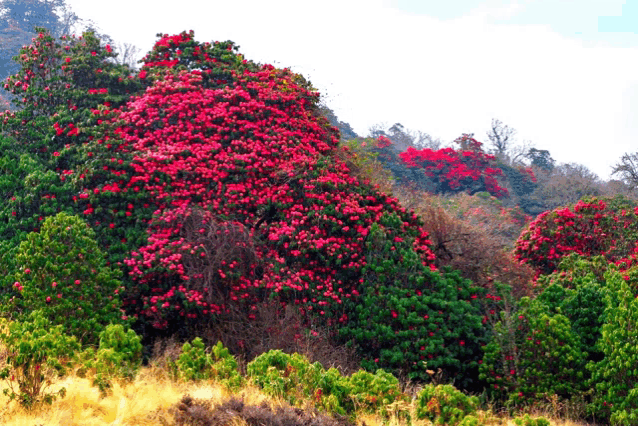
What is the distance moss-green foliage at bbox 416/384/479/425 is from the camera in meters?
6.86

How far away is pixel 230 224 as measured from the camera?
430 inches

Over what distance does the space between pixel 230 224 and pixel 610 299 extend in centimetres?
600

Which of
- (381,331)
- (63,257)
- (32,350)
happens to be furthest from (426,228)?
(32,350)

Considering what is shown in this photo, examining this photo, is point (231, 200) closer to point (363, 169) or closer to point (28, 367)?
point (363, 169)

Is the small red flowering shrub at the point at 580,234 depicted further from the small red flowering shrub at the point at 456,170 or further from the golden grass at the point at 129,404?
the small red flowering shrub at the point at 456,170

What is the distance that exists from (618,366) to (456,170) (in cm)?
2708

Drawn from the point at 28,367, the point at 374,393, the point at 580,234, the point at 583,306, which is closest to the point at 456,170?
the point at 580,234

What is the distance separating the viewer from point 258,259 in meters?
10.8

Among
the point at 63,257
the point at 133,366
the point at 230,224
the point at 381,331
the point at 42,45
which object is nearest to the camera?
the point at 133,366

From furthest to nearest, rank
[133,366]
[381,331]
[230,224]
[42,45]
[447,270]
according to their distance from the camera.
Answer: [42,45]
[447,270]
[230,224]
[381,331]
[133,366]

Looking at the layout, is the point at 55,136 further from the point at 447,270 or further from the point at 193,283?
the point at 447,270

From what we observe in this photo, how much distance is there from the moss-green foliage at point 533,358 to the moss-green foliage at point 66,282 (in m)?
5.64

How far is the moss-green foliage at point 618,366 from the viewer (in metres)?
8.34

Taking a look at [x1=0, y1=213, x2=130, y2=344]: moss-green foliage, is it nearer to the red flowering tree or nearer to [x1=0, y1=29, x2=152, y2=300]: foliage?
[x1=0, y1=29, x2=152, y2=300]: foliage
